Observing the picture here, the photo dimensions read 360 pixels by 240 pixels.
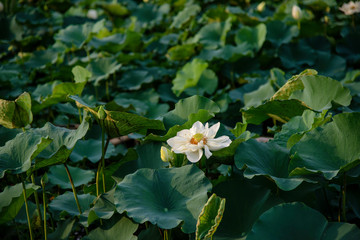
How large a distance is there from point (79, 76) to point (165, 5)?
86.0 inches

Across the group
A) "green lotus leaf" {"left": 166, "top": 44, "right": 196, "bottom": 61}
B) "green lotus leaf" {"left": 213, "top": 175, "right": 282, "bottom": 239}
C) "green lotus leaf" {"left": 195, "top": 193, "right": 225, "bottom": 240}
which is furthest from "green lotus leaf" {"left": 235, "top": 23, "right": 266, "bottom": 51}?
"green lotus leaf" {"left": 195, "top": 193, "right": 225, "bottom": 240}

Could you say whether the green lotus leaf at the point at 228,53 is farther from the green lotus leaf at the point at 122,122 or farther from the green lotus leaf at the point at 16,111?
the green lotus leaf at the point at 16,111

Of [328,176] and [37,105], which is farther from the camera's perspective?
[37,105]

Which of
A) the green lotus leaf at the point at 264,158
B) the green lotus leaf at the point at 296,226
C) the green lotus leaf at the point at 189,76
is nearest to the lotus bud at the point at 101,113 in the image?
the green lotus leaf at the point at 264,158

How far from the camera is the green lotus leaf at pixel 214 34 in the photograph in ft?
8.39

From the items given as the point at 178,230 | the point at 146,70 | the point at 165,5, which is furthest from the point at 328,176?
the point at 165,5

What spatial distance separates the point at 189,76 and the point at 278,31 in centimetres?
75

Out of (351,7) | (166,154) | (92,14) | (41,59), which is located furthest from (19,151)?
(92,14)

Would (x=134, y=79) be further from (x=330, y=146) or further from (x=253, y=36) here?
(x=330, y=146)

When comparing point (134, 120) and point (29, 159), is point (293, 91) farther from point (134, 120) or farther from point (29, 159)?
point (29, 159)

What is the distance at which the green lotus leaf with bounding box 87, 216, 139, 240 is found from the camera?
978mm

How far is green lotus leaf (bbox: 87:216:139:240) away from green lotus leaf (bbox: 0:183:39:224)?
0.21 metres

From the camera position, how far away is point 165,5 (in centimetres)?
345

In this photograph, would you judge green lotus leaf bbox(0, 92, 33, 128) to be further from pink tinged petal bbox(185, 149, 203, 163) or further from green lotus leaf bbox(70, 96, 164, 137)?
pink tinged petal bbox(185, 149, 203, 163)
